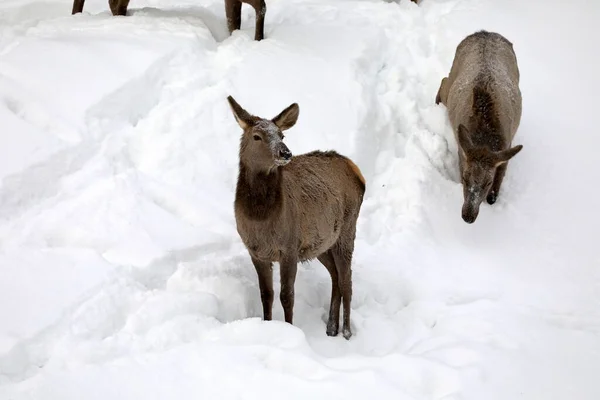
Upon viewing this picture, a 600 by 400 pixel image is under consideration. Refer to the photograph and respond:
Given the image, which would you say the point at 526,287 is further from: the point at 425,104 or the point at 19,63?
the point at 19,63

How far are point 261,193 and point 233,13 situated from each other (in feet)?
16.6

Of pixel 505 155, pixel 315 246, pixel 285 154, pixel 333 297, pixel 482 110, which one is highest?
pixel 285 154

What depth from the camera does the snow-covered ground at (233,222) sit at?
441 centimetres

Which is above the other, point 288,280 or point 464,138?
point 464,138

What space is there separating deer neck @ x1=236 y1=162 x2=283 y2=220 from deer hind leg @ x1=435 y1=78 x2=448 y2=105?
429cm

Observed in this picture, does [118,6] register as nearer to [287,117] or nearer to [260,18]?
[260,18]

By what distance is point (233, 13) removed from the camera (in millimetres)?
9281

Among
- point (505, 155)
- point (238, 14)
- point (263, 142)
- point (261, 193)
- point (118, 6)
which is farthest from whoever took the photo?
point (238, 14)

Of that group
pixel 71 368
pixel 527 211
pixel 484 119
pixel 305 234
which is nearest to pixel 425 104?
pixel 484 119

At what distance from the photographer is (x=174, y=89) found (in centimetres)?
769

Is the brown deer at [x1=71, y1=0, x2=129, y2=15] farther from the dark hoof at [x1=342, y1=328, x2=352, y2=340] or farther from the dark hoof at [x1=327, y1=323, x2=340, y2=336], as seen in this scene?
the dark hoof at [x1=342, y1=328, x2=352, y2=340]

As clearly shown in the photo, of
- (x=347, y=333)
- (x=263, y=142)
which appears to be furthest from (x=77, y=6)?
(x=347, y=333)

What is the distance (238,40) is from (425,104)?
9.09 ft

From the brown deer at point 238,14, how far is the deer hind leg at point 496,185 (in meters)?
3.88
